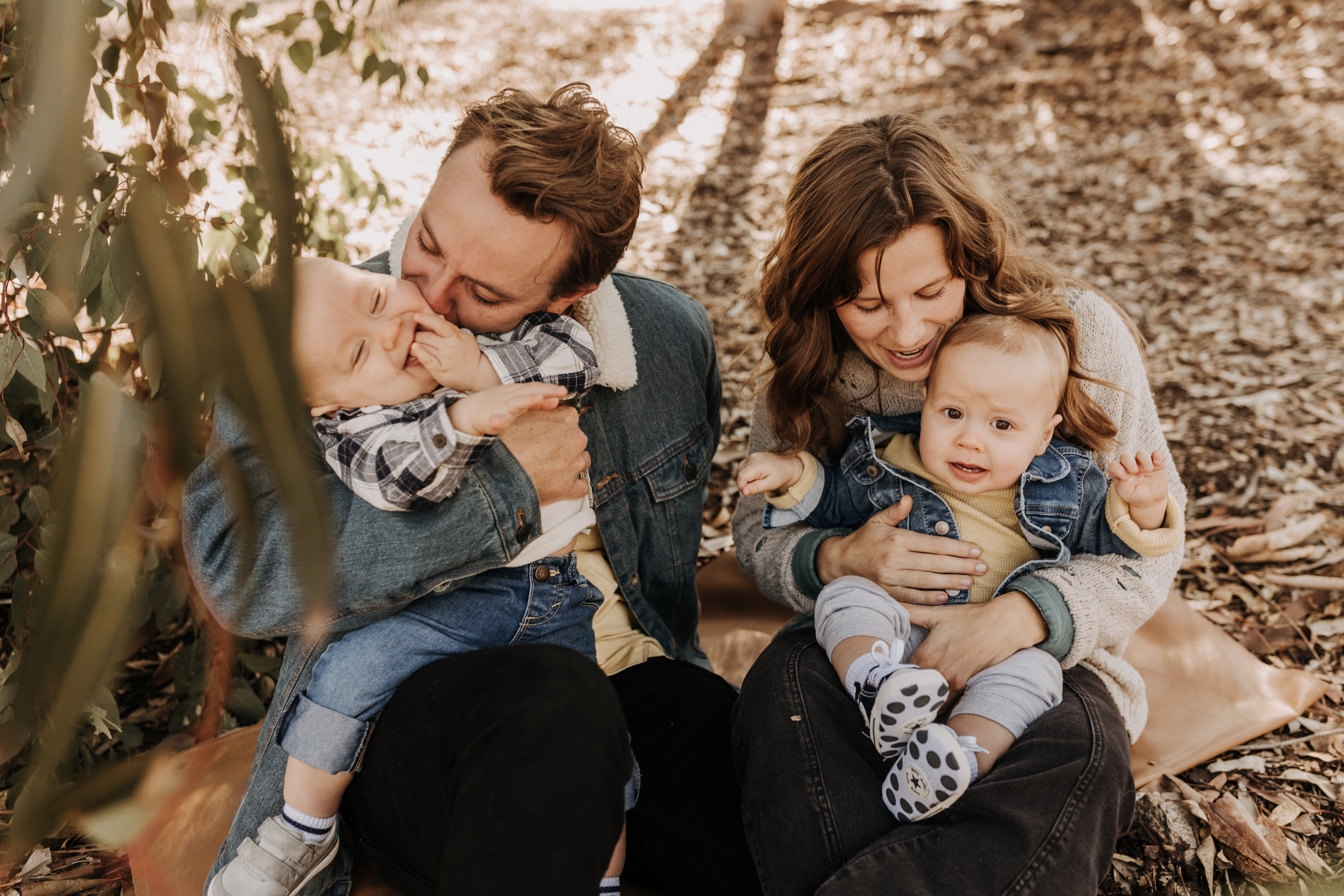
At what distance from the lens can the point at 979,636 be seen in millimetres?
1644

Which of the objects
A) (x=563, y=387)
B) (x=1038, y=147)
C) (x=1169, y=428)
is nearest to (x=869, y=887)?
(x=563, y=387)

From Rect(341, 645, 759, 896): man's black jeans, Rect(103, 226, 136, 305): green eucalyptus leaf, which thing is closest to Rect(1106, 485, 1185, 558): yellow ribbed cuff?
Rect(341, 645, 759, 896): man's black jeans

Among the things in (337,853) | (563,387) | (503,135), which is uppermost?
(503,135)

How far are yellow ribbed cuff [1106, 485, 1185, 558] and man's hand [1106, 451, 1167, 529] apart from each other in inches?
1.7

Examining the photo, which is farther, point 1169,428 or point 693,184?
point 693,184

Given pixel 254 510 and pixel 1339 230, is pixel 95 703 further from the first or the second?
pixel 1339 230

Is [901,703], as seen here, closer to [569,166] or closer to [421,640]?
[421,640]

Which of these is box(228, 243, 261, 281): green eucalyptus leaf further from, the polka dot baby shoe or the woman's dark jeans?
the polka dot baby shoe

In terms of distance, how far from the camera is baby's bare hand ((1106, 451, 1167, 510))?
62.9 inches

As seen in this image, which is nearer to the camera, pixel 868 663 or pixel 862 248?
pixel 868 663

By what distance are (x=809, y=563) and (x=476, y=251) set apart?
90cm

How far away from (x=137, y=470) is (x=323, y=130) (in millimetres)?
4981

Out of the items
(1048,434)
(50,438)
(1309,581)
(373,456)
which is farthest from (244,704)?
(1309,581)

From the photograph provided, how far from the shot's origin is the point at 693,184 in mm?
5113
